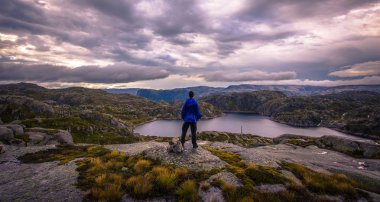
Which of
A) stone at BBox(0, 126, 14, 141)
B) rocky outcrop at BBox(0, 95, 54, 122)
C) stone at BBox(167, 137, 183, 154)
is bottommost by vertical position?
rocky outcrop at BBox(0, 95, 54, 122)

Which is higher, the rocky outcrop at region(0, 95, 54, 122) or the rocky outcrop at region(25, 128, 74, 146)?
the rocky outcrop at region(25, 128, 74, 146)

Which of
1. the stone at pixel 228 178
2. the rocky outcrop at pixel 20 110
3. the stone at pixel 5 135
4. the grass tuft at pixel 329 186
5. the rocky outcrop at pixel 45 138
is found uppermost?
the stone at pixel 228 178

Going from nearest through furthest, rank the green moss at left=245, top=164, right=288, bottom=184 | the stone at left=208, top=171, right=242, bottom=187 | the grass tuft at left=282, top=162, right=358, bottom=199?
the grass tuft at left=282, top=162, right=358, bottom=199, the stone at left=208, top=171, right=242, bottom=187, the green moss at left=245, top=164, right=288, bottom=184

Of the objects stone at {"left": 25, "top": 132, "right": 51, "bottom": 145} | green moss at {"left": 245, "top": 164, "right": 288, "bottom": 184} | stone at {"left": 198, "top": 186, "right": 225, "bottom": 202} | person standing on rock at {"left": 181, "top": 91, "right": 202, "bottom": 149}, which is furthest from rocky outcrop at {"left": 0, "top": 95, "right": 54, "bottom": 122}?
green moss at {"left": 245, "top": 164, "right": 288, "bottom": 184}

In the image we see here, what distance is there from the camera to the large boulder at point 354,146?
3934 centimetres

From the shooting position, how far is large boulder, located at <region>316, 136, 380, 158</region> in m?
39.3

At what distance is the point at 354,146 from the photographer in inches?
1682

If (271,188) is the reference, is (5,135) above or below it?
below

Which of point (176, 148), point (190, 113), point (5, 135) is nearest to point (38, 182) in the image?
point (176, 148)

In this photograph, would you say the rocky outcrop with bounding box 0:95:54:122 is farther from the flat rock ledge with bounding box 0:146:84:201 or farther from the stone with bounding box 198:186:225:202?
the stone with bounding box 198:186:225:202

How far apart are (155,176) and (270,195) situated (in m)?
7.37

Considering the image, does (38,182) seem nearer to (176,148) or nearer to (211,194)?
(176,148)

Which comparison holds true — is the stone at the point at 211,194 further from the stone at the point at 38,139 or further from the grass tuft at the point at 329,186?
the stone at the point at 38,139

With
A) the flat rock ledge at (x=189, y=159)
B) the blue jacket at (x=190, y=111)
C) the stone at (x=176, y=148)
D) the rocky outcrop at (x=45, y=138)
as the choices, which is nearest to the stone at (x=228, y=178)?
the flat rock ledge at (x=189, y=159)
